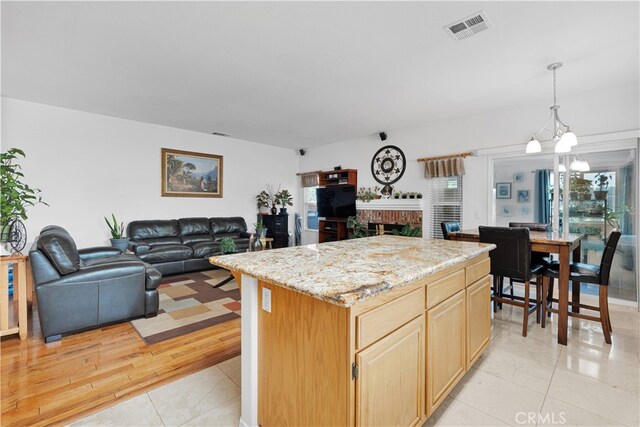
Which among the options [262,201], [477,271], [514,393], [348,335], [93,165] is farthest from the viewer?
[262,201]

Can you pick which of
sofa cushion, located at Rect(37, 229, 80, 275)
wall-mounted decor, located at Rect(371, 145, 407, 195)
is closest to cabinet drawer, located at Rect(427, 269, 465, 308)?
sofa cushion, located at Rect(37, 229, 80, 275)

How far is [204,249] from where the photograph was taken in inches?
206

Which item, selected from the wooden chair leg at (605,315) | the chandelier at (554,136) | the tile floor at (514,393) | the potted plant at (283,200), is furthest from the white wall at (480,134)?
the tile floor at (514,393)

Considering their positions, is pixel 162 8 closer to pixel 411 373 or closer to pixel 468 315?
pixel 411 373

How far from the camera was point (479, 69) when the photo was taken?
3.18 m

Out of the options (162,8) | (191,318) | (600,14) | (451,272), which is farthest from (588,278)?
(162,8)

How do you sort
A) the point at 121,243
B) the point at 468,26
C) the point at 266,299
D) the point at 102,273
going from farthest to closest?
the point at 121,243 → the point at 102,273 → the point at 468,26 → the point at 266,299

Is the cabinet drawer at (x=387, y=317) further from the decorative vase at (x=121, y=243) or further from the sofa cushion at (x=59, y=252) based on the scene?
the decorative vase at (x=121, y=243)

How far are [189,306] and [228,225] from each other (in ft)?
9.40

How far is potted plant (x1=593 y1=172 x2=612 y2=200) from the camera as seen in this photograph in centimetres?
387

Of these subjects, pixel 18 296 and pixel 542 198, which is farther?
pixel 542 198

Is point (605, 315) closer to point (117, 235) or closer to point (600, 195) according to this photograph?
point (600, 195)

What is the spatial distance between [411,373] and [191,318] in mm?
2481

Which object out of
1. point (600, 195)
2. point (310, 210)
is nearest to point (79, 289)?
point (310, 210)
